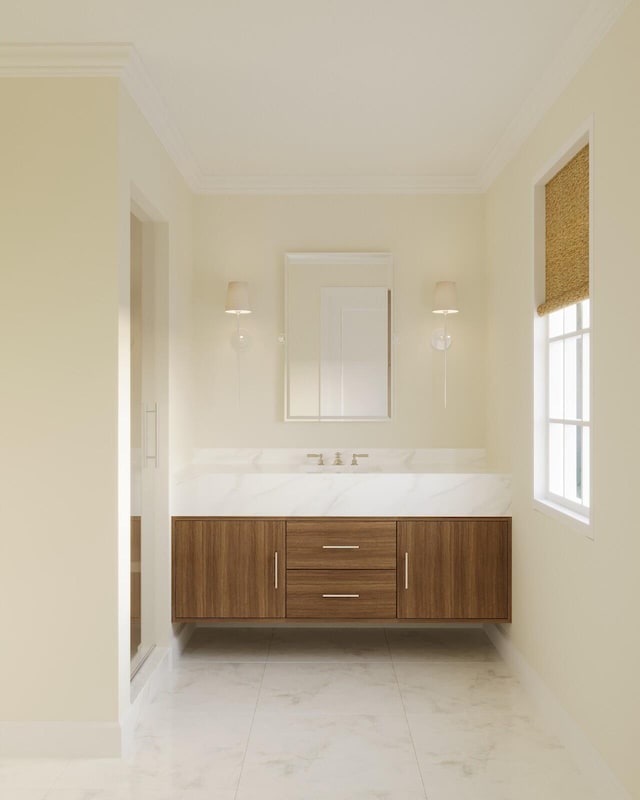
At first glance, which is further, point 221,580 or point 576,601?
point 221,580

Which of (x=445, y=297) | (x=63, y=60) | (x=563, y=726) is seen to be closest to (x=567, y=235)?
(x=445, y=297)

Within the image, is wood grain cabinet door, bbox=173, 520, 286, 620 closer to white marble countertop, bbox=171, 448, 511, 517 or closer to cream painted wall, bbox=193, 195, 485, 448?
white marble countertop, bbox=171, 448, 511, 517

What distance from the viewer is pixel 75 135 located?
2.69m

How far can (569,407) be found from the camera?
294 cm

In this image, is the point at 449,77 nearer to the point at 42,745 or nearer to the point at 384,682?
the point at 384,682

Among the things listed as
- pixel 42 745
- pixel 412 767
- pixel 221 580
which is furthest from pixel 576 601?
pixel 42 745

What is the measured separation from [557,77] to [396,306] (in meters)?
1.65

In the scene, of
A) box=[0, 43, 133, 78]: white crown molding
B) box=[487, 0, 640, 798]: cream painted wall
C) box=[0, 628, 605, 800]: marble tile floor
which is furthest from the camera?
box=[0, 43, 133, 78]: white crown molding

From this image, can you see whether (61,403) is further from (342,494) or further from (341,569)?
(341,569)

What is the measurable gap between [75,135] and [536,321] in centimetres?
200

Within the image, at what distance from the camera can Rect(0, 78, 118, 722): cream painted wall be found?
2.69 meters

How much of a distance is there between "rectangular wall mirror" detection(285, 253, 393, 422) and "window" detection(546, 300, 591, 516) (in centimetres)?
118

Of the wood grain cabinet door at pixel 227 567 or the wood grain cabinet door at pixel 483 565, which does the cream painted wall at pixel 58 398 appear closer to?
the wood grain cabinet door at pixel 227 567

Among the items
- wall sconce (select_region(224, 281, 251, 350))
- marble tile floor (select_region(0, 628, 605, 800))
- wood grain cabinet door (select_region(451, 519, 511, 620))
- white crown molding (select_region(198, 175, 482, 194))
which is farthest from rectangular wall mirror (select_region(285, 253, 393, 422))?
marble tile floor (select_region(0, 628, 605, 800))
